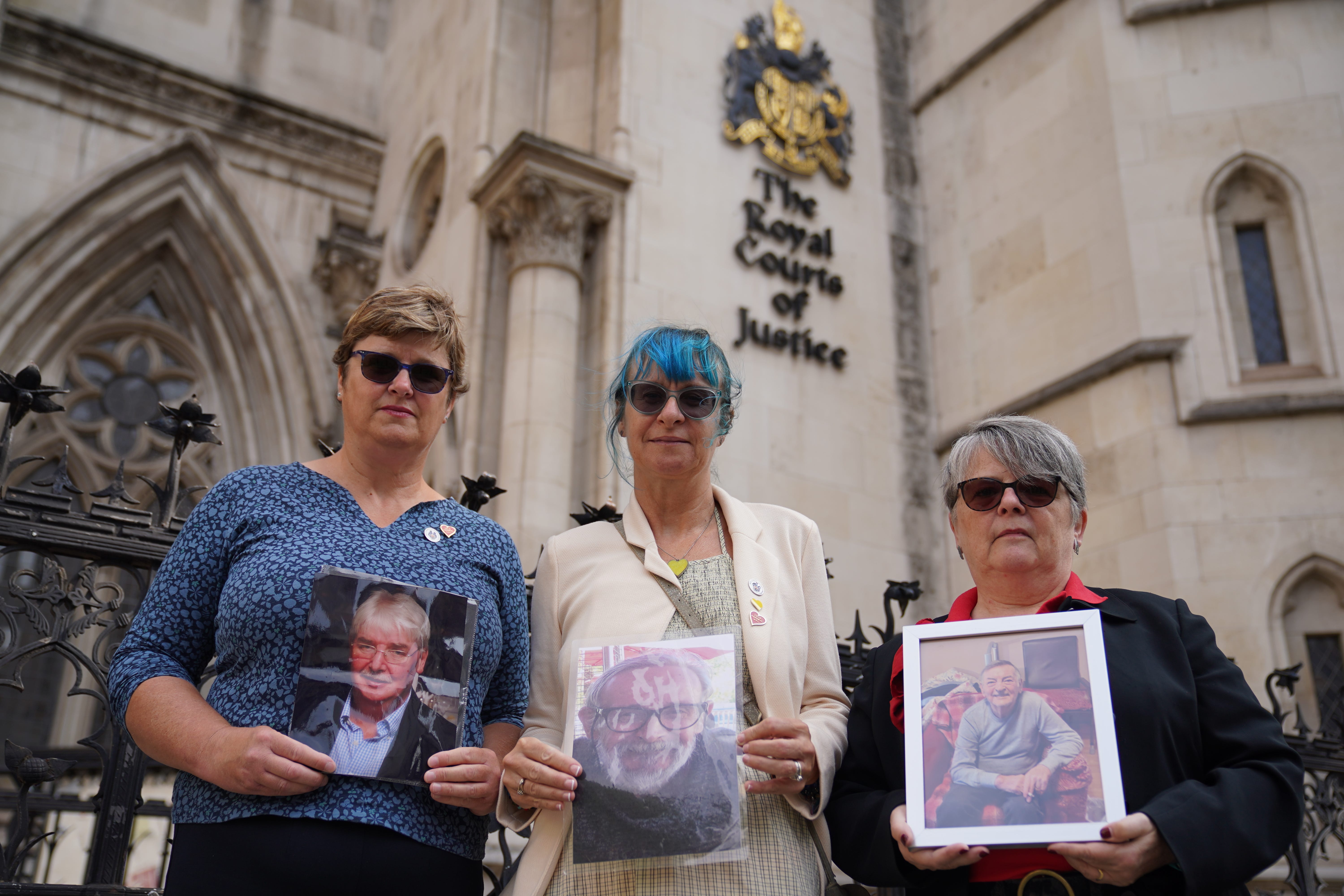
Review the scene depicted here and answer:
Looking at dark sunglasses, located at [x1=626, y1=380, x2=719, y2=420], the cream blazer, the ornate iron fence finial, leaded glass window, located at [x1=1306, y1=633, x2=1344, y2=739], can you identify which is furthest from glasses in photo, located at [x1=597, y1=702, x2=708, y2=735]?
leaded glass window, located at [x1=1306, y1=633, x2=1344, y2=739]

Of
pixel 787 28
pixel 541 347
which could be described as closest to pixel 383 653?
pixel 541 347

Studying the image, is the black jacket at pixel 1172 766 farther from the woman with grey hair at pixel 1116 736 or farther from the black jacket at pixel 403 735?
the black jacket at pixel 403 735

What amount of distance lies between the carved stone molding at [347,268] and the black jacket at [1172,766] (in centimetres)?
1092

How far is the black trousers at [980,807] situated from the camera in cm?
179

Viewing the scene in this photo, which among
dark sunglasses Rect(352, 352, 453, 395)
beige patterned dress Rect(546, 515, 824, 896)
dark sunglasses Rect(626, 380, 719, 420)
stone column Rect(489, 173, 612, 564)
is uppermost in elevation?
stone column Rect(489, 173, 612, 564)

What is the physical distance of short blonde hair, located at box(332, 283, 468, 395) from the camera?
225cm

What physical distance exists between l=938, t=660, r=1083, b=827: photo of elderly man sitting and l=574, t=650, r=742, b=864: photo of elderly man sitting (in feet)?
1.33

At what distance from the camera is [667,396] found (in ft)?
7.55

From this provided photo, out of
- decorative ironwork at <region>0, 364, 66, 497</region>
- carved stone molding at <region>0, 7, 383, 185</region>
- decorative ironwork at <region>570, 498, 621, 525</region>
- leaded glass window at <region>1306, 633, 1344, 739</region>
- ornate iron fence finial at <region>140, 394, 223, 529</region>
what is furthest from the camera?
carved stone molding at <region>0, 7, 383, 185</region>

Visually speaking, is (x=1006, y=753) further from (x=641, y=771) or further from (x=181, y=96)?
(x=181, y=96)

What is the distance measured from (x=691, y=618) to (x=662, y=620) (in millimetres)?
63

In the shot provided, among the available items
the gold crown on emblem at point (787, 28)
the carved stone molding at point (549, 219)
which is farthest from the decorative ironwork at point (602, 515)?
the gold crown on emblem at point (787, 28)

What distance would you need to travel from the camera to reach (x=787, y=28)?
9922mm

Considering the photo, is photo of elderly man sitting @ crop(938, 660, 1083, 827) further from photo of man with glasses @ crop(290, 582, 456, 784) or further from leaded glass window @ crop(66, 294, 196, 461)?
leaded glass window @ crop(66, 294, 196, 461)
